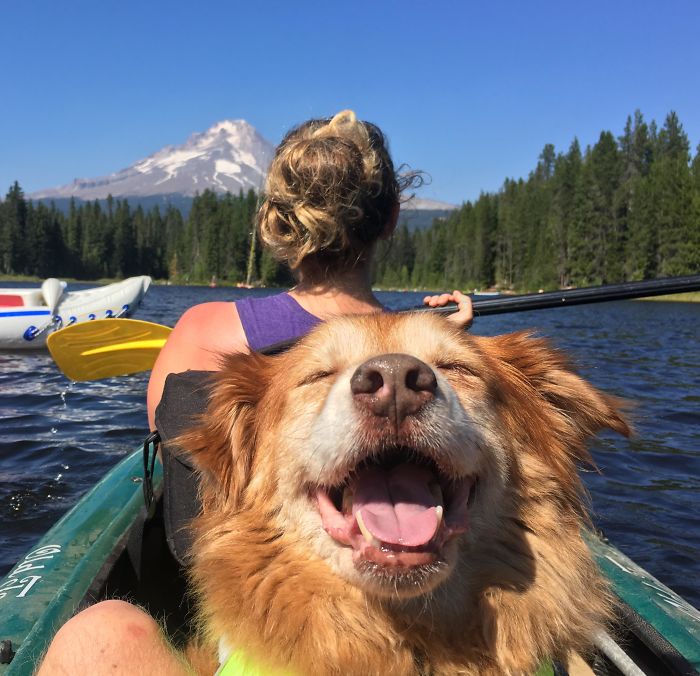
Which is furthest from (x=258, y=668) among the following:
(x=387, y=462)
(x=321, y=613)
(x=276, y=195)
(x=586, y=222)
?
(x=586, y=222)

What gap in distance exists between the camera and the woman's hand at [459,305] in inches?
156

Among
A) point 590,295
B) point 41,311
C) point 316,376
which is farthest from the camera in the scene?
point 41,311

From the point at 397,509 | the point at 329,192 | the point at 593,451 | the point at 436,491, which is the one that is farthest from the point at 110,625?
the point at 593,451

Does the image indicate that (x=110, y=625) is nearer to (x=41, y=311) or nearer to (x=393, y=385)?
(x=393, y=385)

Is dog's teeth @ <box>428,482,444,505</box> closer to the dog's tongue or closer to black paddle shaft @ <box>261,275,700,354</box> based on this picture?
the dog's tongue

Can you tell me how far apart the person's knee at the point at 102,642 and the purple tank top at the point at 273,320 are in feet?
4.92

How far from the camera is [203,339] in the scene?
Answer: 3430 mm

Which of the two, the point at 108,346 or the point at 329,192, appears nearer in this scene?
the point at 329,192

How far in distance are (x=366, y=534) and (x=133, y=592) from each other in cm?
213

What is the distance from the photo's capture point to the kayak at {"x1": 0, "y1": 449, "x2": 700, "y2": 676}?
2887mm

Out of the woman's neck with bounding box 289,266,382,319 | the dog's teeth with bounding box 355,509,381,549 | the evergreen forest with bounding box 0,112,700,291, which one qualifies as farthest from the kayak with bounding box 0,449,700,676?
the evergreen forest with bounding box 0,112,700,291

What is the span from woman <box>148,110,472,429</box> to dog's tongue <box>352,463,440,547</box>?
1.19 meters

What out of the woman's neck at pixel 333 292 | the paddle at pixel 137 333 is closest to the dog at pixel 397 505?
the woman's neck at pixel 333 292

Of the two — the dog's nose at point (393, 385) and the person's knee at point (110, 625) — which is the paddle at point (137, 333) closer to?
the dog's nose at point (393, 385)
